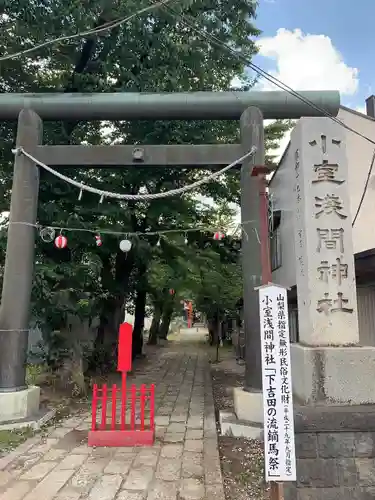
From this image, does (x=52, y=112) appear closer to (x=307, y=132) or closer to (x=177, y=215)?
(x=177, y=215)

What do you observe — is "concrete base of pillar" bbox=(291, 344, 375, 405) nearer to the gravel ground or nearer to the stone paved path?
the gravel ground

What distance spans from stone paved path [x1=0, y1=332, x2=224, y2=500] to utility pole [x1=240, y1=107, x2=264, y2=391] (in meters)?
1.42

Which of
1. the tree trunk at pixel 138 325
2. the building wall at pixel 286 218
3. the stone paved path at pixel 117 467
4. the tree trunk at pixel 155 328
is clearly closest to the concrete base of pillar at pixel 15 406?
the stone paved path at pixel 117 467

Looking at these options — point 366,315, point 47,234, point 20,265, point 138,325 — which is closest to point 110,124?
point 47,234

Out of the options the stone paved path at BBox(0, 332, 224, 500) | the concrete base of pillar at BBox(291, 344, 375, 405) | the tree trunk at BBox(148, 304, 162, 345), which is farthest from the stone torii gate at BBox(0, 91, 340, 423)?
the tree trunk at BBox(148, 304, 162, 345)

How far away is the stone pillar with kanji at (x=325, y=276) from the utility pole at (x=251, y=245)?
3.88 feet

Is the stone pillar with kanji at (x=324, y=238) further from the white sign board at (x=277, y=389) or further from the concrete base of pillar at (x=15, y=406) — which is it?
the concrete base of pillar at (x=15, y=406)

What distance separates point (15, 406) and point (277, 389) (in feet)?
17.3

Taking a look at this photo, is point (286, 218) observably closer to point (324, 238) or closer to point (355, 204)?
point (324, 238)

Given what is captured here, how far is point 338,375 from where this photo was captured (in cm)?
539

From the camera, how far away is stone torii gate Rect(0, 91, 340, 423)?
24.7ft

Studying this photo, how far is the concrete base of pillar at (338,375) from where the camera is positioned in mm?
5352

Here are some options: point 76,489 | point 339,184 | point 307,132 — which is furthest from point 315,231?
point 76,489

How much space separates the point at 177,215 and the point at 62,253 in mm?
3316
